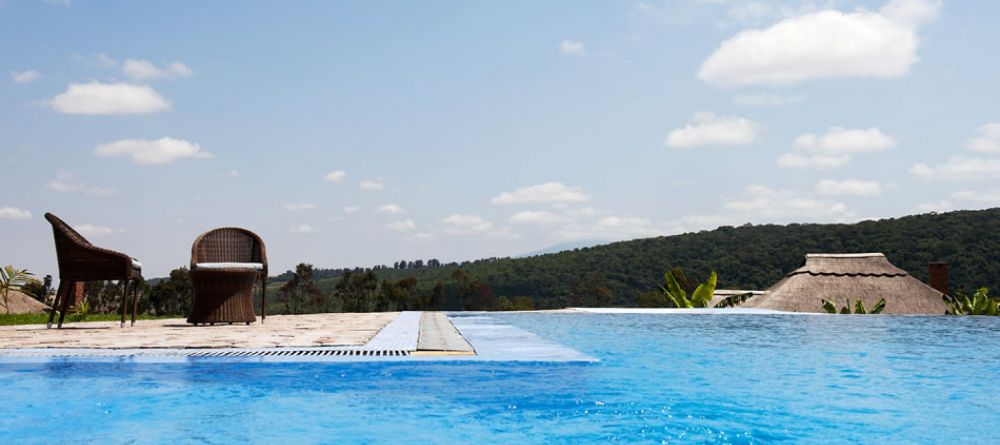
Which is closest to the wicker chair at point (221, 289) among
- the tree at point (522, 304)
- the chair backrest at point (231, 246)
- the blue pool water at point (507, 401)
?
the chair backrest at point (231, 246)

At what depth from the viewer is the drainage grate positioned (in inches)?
206

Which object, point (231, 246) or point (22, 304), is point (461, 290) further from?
point (231, 246)

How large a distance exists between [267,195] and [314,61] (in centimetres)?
515

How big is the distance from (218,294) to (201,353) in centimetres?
337

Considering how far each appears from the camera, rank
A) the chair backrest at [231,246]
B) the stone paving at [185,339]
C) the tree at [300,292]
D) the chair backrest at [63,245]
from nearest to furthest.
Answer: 1. the stone paving at [185,339]
2. the chair backrest at [63,245]
3. the chair backrest at [231,246]
4. the tree at [300,292]

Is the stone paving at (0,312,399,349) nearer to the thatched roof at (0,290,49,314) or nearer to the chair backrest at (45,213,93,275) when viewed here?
Answer: the chair backrest at (45,213,93,275)

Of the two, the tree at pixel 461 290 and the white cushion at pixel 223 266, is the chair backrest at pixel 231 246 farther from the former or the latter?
the tree at pixel 461 290

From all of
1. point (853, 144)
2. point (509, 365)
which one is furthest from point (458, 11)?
point (853, 144)

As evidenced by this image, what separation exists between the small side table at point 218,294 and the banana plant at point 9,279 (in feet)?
28.9

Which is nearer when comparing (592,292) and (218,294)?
(218,294)

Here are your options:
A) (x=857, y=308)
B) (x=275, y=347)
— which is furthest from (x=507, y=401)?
(x=857, y=308)

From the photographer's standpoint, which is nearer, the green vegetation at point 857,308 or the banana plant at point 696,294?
the green vegetation at point 857,308

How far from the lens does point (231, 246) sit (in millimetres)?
9617

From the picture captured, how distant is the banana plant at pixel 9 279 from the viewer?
1481 cm
